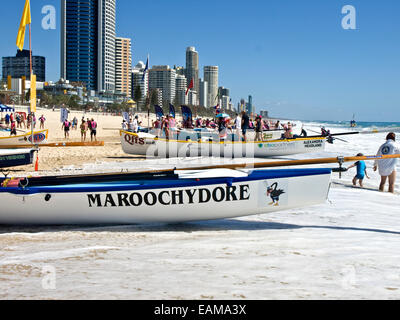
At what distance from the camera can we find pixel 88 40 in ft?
505

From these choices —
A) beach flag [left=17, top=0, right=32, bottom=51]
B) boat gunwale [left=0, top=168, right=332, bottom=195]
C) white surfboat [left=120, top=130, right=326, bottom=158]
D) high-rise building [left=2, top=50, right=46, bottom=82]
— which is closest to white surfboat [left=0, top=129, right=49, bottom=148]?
white surfboat [left=120, top=130, right=326, bottom=158]

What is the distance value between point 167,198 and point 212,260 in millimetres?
1731

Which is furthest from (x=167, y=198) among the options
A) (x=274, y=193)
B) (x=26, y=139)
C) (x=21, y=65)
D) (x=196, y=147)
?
(x=21, y=65)

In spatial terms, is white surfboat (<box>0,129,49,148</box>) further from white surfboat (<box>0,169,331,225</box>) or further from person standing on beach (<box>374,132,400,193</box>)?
person standing on beach (<box>374,132,400,193</box>)

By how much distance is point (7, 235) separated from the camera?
5.97 m

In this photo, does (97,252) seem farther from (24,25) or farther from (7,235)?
(24,25)

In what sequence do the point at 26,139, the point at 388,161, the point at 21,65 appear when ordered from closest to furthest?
the point at 388,161, the point at 26,139, the point at 21,65

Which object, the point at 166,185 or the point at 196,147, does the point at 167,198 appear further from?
the point at 196,147

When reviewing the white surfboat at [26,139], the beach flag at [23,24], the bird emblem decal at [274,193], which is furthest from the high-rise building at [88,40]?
the bird emblem decal at [274,193]

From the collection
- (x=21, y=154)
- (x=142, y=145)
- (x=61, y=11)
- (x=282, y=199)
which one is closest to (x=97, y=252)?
(x=282, y=199)

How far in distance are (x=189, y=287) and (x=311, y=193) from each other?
10.3 ft

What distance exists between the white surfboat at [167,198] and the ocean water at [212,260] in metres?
0.21

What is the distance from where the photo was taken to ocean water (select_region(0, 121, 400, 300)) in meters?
3.84

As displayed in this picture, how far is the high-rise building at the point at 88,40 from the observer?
495 feet
